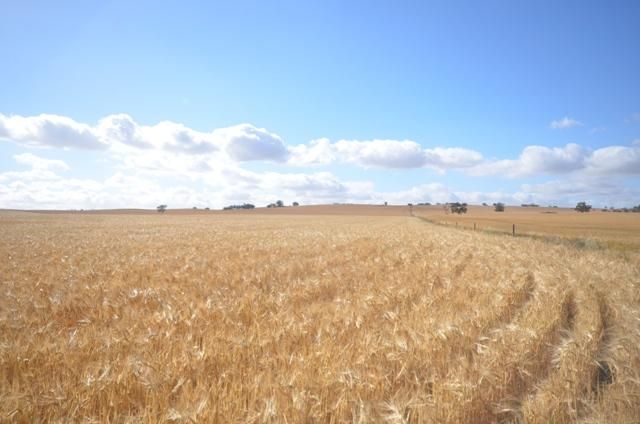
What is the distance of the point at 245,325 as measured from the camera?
450 cm

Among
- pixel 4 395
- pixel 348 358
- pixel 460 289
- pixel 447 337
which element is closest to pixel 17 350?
pixel 4 395

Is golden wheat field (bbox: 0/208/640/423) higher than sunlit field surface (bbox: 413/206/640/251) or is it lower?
higher

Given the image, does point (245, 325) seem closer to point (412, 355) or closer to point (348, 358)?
point (348, 358)

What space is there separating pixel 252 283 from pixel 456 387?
18.2ft

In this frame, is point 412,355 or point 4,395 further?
point 412,355

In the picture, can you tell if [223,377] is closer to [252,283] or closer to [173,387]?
[173,387]

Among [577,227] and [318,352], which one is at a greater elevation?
[318,352]

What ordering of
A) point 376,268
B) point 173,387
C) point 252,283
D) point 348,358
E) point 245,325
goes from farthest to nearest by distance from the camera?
point 376,268
point 252,283
point 245,325
point 348,358
point 173,387

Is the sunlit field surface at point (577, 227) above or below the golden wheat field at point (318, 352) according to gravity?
below

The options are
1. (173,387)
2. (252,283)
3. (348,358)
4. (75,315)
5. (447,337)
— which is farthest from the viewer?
(252,283)

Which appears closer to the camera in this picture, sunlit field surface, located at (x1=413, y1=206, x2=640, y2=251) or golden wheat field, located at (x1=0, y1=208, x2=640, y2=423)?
golden wheat field, located at (x1=0, y1=208, x2=640, y2=423)

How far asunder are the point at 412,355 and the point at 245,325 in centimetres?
228

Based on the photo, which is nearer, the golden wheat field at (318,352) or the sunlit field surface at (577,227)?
the golden wheat field at (318,352)

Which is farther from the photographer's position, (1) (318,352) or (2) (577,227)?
(2) (577,227)
